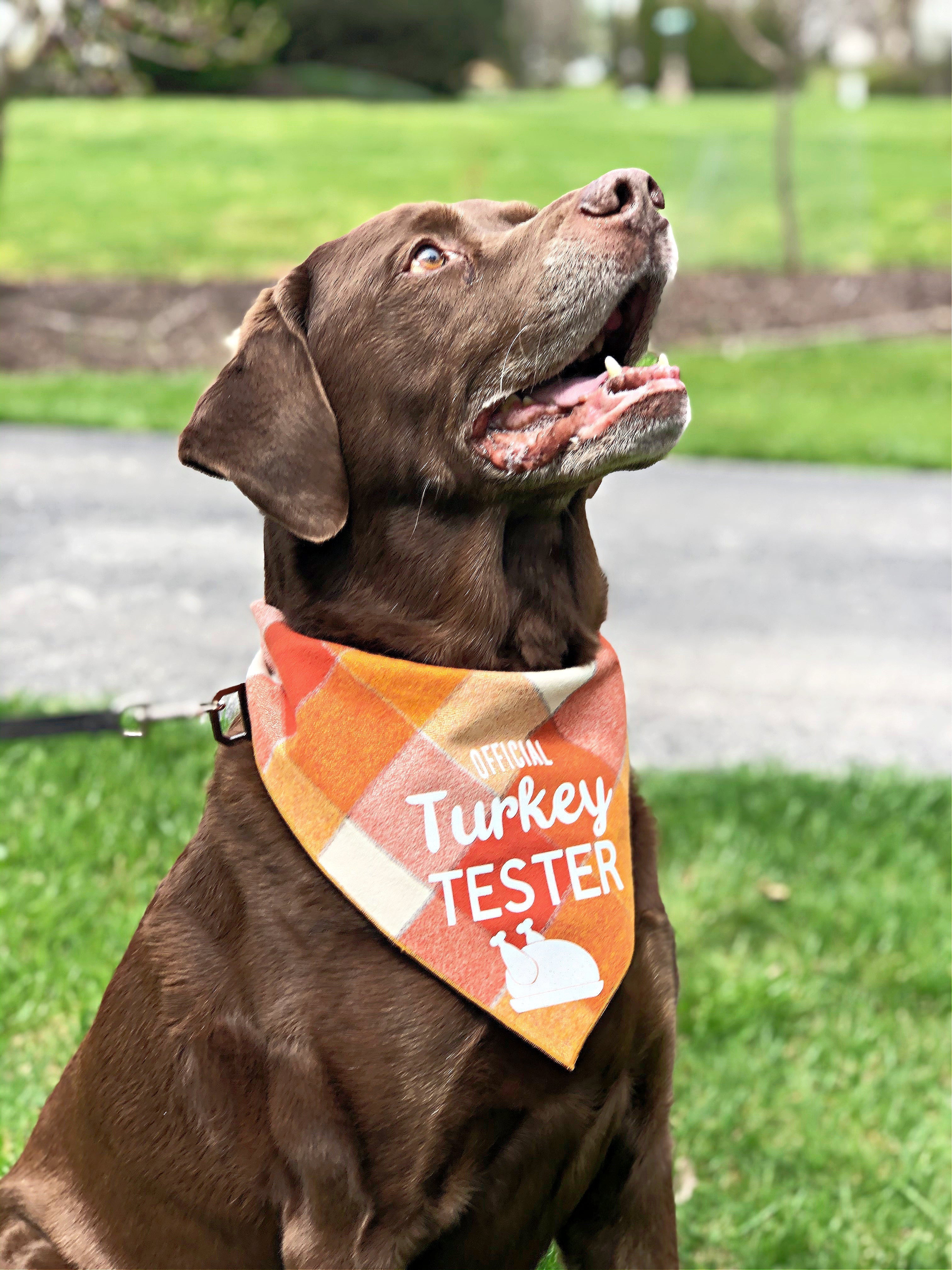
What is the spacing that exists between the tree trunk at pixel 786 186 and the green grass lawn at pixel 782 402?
242 centimetres

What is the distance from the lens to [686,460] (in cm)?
1015

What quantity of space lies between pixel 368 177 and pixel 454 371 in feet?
53.5

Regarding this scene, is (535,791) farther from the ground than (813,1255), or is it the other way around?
(535,791)

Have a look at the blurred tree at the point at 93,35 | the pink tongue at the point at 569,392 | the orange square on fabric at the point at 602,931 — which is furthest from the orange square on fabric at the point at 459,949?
the blurred tree at the point at 93,35

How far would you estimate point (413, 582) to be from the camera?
7.89 feet

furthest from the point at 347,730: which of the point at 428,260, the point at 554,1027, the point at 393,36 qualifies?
the point at 393,36

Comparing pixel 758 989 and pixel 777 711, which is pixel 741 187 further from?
pixel 758 989

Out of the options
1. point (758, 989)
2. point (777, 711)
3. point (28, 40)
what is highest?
point (28, 40)

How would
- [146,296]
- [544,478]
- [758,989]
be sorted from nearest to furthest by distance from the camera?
[544,478] → [758,989] → [146,296]

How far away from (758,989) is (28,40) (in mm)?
9740

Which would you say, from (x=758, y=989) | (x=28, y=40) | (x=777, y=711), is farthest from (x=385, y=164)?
(x=758, y=989)

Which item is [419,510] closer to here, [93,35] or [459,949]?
[459,949]

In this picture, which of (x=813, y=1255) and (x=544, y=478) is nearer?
(x=544, y=478)

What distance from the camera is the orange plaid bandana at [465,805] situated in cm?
225
